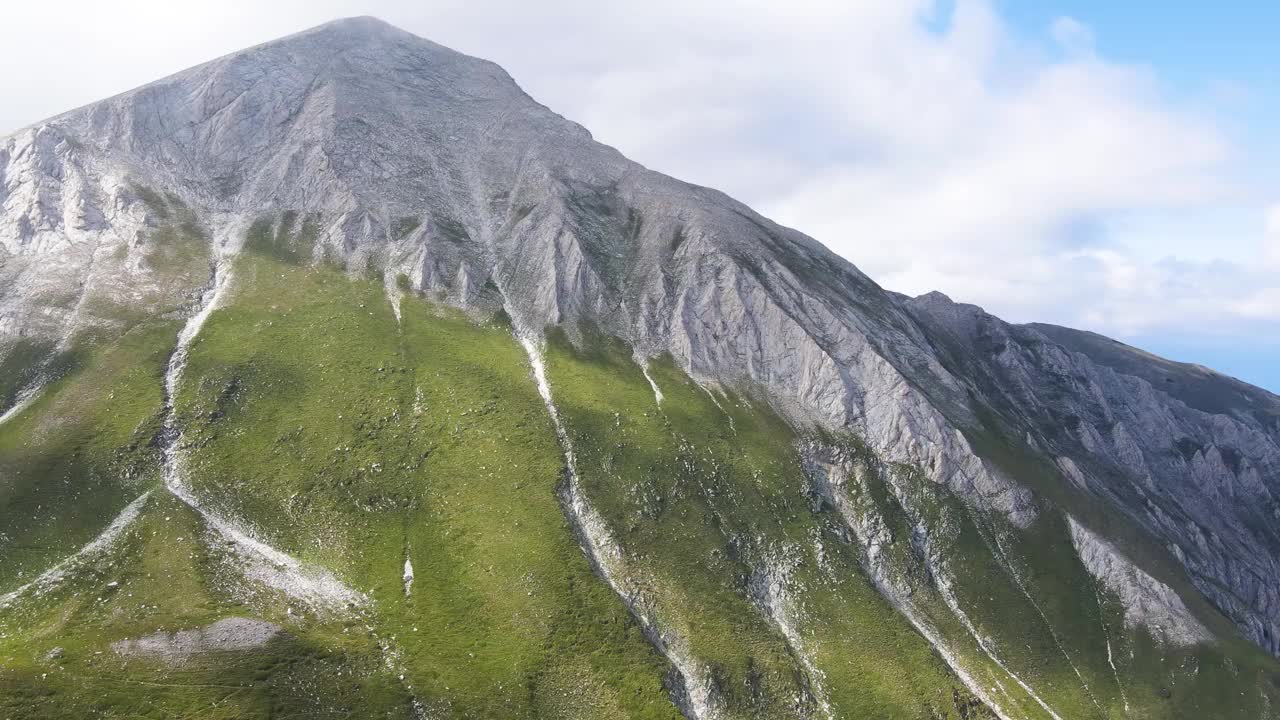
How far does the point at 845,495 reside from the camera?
4227 inches

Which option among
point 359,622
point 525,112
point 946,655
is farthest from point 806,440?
point 525,112

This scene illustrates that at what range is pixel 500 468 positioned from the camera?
9162 centimetres

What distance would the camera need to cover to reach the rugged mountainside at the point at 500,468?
6912 cm

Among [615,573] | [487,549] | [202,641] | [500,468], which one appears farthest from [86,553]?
[615,573]

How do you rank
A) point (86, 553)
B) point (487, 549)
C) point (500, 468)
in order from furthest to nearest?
point (500, 468) < point (487, 549) < point (86, 553)

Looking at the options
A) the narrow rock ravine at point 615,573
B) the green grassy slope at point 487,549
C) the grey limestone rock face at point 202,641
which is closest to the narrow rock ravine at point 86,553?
the green grassy slope at point 487,549

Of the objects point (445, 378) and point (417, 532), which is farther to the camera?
point (445, 378)

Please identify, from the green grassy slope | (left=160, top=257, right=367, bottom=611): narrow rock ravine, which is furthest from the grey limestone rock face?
(left=160, top=257, right=367, bottom=611): narrow rock ravine

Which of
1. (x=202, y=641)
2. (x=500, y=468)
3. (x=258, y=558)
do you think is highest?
(x=500, y=468)

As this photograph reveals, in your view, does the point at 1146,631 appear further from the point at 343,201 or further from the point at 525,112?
the point at 525,112

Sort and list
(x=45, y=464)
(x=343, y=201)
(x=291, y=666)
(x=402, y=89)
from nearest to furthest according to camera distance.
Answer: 1. (x=291, y=666)
2. (x=45, y=464)
3. (x=343, y=201)
4. (x=402, y=89)

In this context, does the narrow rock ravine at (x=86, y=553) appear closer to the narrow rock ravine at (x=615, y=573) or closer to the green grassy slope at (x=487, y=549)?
the green grassy slope at (x=487, y=549)

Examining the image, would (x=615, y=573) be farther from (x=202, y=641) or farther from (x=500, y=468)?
(x=202, y=641)

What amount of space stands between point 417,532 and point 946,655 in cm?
6270
